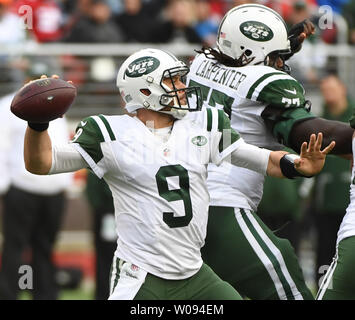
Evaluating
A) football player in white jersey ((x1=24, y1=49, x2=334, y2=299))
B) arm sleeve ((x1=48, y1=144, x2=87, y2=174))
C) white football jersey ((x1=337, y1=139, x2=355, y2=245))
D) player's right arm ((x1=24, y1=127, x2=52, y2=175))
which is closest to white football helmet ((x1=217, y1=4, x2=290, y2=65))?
football player in white jersey ((x1=24, y1=49, x2=334, y2=299))

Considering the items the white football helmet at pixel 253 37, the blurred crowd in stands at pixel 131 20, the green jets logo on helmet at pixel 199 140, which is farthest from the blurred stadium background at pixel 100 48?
the green jets logo on helmet at pixel 199 140

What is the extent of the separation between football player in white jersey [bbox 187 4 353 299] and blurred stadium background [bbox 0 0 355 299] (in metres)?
4.88

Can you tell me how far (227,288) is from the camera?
498 centimetres

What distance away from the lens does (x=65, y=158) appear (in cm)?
489

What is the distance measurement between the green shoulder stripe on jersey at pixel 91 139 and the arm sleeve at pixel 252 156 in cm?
64

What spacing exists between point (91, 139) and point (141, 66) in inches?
17.6

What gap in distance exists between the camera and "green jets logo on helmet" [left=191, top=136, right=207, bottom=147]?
197 inches

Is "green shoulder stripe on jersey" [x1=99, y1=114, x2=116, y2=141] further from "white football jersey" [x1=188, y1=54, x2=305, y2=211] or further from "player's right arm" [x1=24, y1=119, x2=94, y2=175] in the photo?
Result: "white football jersey" [x1=188, y1=54, x2=305, y2=211]

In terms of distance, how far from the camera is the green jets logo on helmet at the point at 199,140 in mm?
5012

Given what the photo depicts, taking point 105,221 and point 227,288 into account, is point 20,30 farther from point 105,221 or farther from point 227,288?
point 227,288

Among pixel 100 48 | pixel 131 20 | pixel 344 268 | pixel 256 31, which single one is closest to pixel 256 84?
pixel 256 31

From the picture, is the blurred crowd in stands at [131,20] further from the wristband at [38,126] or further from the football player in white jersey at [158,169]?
the wristband at [38,126]
